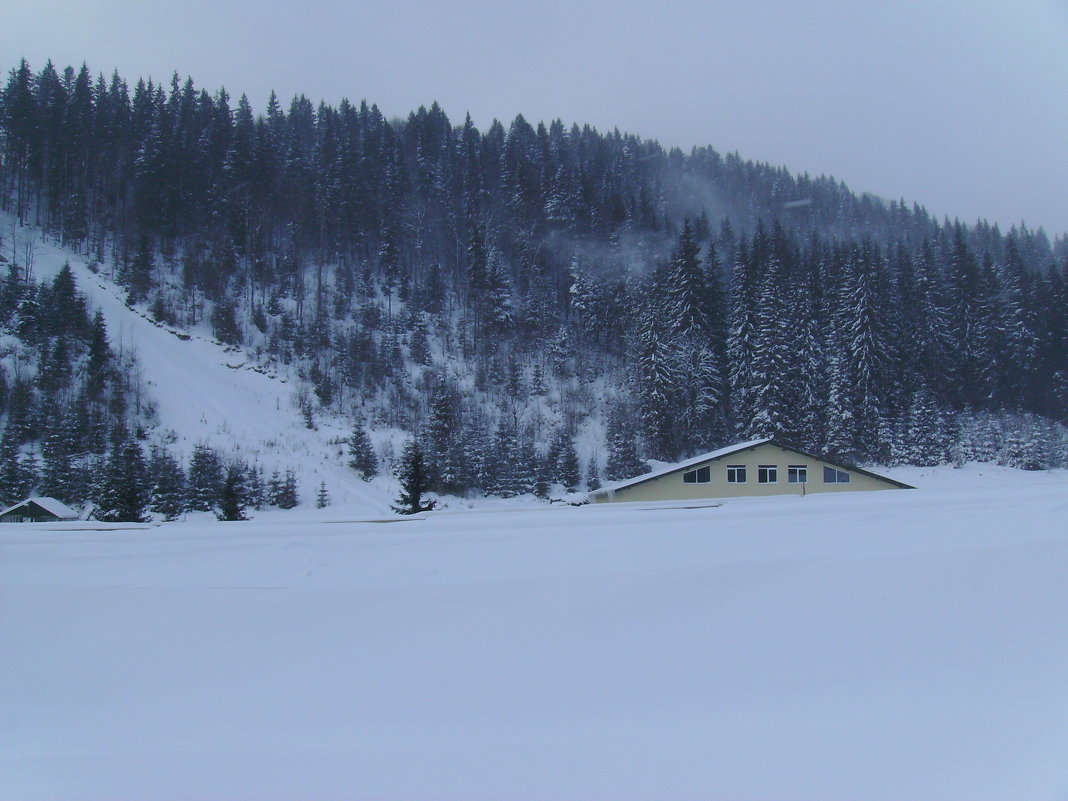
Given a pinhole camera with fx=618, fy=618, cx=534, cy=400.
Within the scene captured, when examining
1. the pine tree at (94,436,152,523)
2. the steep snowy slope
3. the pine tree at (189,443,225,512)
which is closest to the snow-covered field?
the pine tree at (94,436,152,523)

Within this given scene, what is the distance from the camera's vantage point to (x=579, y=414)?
49.8 metres

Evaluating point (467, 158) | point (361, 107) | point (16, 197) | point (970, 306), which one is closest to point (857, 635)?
point (970, 306)

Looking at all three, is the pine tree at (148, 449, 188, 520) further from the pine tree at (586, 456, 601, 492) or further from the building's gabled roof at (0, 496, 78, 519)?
the pine tree at (586, 456, 601, 492)

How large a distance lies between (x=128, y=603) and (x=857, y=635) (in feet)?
18.2

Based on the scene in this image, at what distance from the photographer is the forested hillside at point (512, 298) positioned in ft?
148

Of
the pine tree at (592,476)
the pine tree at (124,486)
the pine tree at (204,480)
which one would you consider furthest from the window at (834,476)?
the pine tree at (204,480)

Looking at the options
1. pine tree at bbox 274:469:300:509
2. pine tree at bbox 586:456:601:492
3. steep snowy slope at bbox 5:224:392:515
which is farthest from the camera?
pine tree at bbox 586:456:601:492

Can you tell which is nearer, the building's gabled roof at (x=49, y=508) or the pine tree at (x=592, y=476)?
the building's gabled roof at (x=49, y=508)

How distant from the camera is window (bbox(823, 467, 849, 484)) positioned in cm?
2633

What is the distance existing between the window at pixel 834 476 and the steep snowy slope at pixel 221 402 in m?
21.5

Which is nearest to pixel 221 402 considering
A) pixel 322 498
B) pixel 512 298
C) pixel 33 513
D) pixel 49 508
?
pixel 322 498

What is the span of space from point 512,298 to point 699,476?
4019 cm

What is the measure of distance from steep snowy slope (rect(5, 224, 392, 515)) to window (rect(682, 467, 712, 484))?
15862 millimetres

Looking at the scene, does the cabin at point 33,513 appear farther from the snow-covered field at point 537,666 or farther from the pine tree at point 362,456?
the snow-covered field at point 537,666
